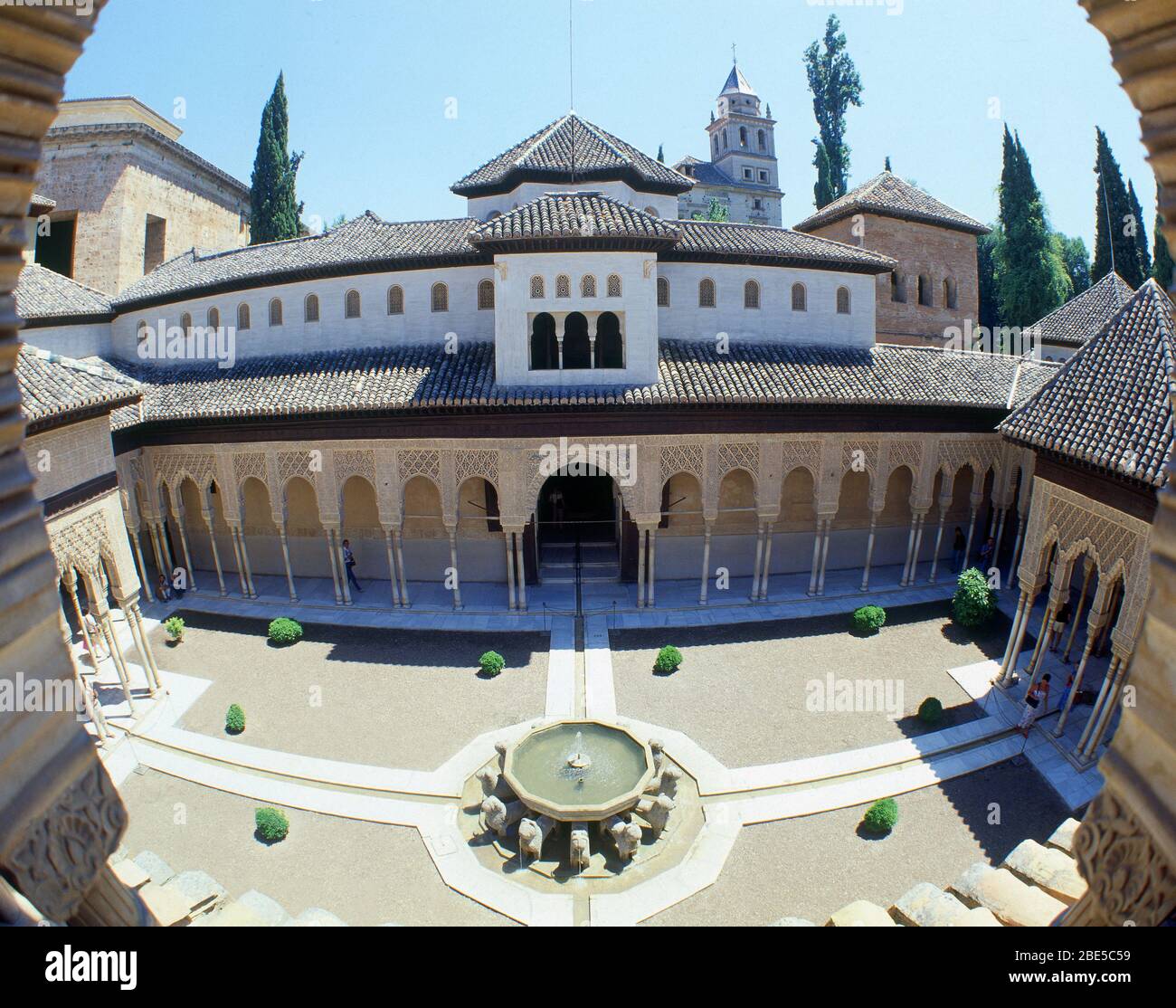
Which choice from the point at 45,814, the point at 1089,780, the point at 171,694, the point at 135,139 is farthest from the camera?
the point at 135,139

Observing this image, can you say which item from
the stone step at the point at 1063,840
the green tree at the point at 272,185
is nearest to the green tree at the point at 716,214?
the green tree at the point at 272,185

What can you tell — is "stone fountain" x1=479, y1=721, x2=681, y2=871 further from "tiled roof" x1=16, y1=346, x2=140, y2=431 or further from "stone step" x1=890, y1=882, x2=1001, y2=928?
"tiled roof" x1=16, y1=346, x2=140, y2=431

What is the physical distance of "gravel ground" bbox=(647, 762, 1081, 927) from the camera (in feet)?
28.9

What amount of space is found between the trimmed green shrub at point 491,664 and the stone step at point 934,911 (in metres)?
9.59

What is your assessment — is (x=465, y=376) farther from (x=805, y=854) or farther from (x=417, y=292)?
(x=805, y=854)

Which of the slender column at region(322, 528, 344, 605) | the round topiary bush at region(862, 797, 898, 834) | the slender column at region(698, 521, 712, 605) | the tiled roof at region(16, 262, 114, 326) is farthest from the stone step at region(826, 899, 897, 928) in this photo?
the tiled roof at region(16, 262, 114, 326)

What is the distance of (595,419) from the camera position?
671 inches

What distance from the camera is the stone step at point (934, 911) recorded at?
4.73m

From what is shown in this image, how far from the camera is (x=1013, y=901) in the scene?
4.95m

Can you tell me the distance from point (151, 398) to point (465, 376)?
29.4 feet

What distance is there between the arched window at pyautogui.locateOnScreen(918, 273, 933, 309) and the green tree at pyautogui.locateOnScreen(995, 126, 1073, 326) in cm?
Result: 737

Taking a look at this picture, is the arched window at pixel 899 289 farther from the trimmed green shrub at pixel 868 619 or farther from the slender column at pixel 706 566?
the trimmed green shrub at pixel 868 619

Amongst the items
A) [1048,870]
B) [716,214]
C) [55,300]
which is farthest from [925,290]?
[716,214]
